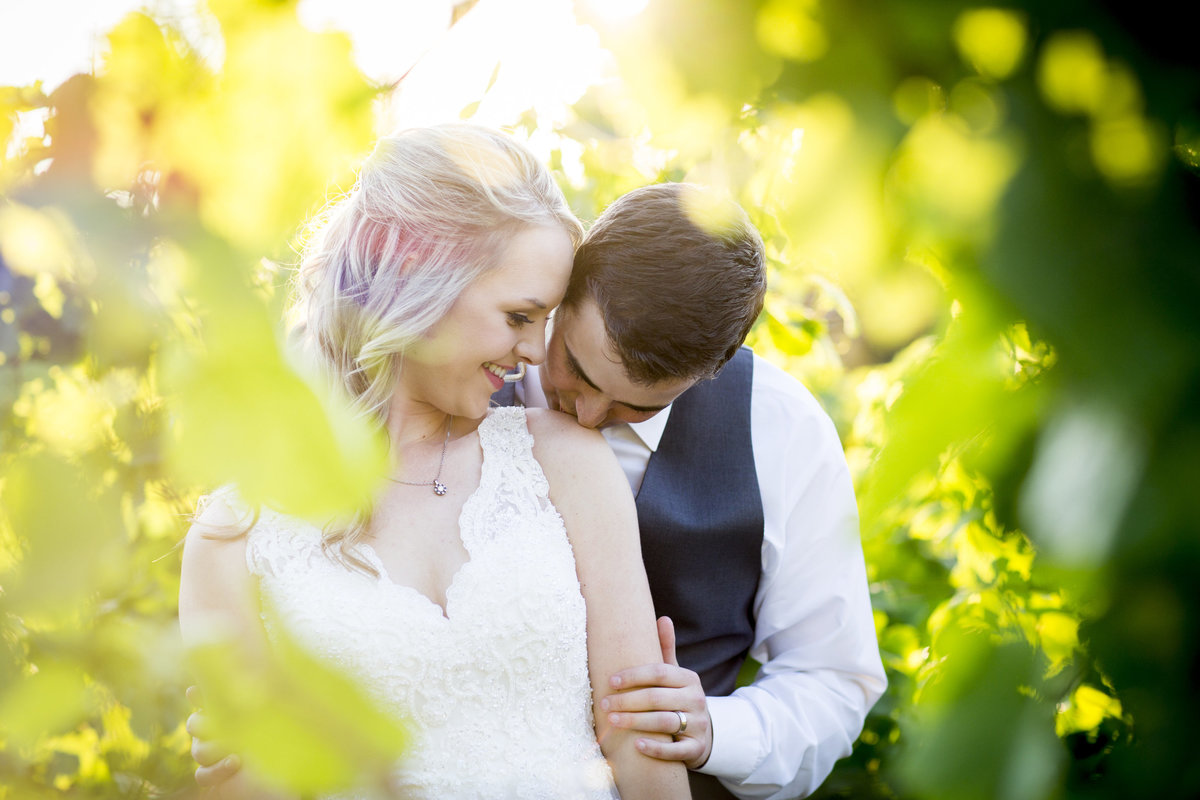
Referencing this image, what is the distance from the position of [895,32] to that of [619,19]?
0.45ft

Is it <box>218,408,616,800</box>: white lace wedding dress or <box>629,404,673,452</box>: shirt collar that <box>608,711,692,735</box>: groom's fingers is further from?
<box>629,404,673,452</box>: shirt collar

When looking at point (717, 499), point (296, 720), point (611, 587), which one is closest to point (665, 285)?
point (717, 499)

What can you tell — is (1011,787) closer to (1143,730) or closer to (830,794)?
(1143,730)

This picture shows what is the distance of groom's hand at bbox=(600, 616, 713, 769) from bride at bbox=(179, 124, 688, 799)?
0.05 metres

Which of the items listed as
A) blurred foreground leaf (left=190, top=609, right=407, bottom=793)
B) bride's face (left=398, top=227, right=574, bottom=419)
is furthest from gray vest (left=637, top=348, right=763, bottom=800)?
blurred foreground leaf (left=190, top=609, right=407, bottom=793)

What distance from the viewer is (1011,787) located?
1.39 ft

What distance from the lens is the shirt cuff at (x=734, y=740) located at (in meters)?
2.10

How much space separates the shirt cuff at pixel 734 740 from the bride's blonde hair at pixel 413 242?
916 mm

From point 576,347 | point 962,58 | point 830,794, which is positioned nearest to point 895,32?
point 962,58

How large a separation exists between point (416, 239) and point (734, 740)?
1.42 meters

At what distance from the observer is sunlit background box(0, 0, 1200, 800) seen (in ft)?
1.11

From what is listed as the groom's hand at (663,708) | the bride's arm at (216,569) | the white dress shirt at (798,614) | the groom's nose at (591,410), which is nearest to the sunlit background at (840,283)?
the bride's arm at (216,569)

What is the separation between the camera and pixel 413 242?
82.6 inches

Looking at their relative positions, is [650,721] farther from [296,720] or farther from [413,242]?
[296,720]
